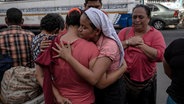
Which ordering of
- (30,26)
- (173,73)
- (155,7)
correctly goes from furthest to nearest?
(155,7), (30,26), (173,73)

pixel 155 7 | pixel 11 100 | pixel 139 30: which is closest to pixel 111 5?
pixel 155 7

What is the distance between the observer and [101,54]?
1.89 m

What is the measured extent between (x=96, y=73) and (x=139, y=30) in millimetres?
1238

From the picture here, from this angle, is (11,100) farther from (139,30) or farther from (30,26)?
(30,26)

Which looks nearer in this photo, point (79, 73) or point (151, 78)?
point (79, 73)

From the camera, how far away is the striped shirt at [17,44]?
9.21 ft

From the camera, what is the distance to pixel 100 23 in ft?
6.30

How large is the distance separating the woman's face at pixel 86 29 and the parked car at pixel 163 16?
47.8ft

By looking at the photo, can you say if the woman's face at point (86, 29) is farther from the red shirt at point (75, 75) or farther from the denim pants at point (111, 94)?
the denim pants at point (111, 94)

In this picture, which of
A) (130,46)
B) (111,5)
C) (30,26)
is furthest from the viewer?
(30,26)

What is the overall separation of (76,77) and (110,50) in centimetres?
30

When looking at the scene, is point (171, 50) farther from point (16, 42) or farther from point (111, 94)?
point (16, 42)

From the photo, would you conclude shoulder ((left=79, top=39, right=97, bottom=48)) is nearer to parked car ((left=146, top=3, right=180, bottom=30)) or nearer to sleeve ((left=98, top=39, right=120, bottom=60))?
sleeve ((left=98, top=39, right=120, bottom=60))

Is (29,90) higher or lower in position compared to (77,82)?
lower
